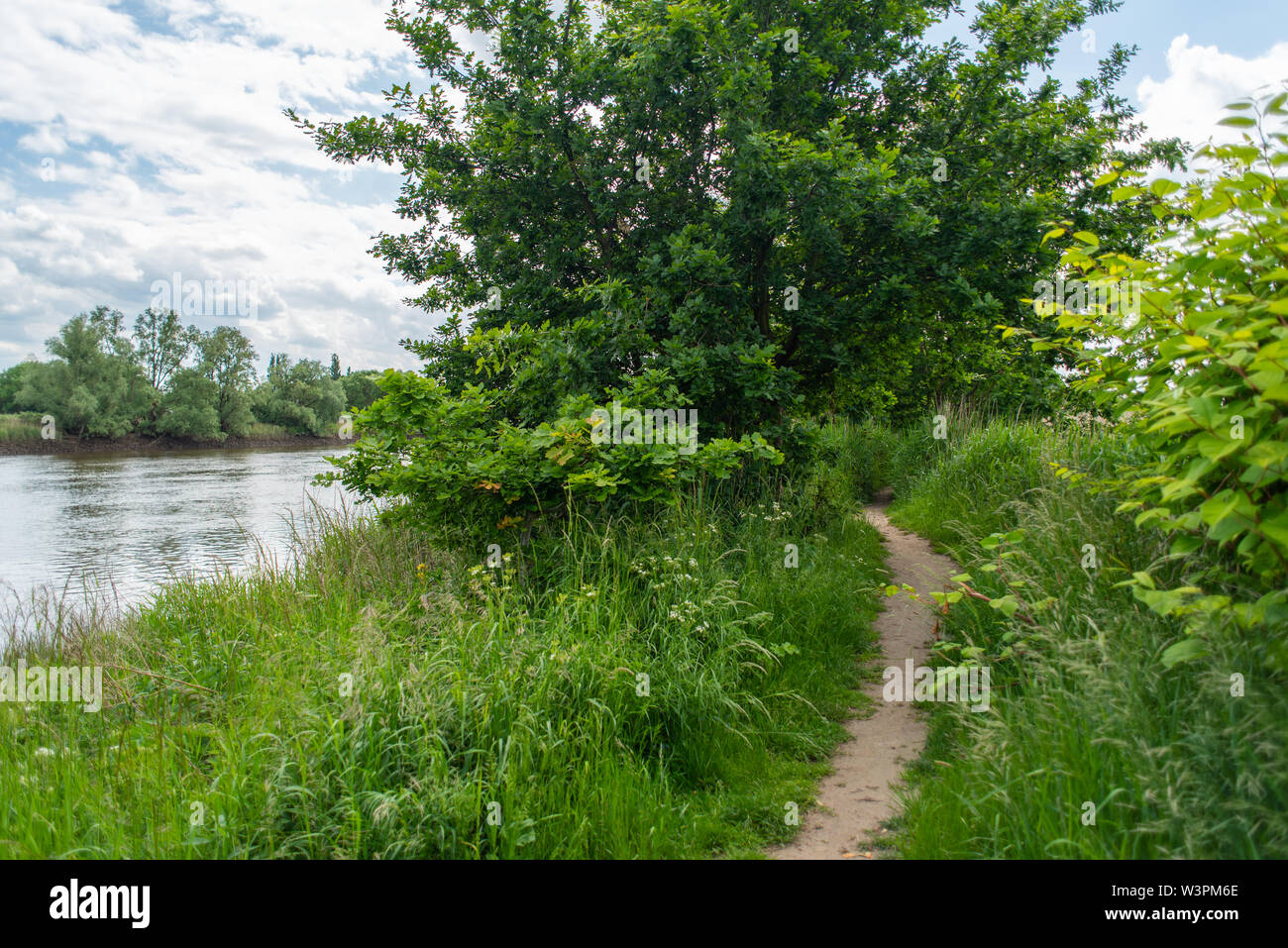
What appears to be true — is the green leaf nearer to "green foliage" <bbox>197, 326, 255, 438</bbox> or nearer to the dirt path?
the dirt path

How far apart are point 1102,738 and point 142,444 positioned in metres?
49.2

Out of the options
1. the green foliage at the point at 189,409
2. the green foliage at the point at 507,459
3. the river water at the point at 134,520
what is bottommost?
the river water at the point at 134,520

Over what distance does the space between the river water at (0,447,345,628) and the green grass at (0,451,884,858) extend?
6.18 feet

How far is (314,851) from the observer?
9.37 feet

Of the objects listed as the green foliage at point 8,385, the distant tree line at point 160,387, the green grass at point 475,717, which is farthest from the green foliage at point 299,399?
the green grass at point 475,717

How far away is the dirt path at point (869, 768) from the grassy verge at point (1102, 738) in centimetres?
20

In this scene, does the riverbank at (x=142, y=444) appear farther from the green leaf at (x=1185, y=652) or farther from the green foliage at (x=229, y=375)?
the green leaf at (x=1185, y=652)

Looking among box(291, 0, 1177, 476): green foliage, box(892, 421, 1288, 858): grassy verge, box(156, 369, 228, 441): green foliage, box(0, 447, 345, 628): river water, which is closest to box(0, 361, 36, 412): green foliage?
box(156, 369, 228, 441): green foliage

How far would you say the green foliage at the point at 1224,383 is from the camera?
2189 millimetres

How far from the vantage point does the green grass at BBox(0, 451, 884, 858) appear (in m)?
3.02

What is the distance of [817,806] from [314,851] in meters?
2.32

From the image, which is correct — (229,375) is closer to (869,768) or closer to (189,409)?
(189,409)

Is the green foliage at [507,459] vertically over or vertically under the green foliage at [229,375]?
under

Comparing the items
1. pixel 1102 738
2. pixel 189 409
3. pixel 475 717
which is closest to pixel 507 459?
pixel 475 717
